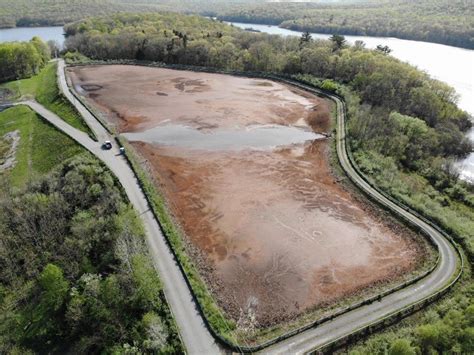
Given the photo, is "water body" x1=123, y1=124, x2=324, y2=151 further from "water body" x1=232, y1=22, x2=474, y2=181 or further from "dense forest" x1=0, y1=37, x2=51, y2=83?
"dense forest" x1=0, y1=37, x2=51, y2=83

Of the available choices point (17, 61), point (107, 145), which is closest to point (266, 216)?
point (107, 145)

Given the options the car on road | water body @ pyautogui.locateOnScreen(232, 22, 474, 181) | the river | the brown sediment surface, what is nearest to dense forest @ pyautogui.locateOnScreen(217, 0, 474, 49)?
the river

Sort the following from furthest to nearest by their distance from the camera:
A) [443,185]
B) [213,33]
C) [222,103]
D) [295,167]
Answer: [213,33] → [222,103] → [443,185] → [295,167]

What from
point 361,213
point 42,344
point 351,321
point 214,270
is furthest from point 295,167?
point 42,344

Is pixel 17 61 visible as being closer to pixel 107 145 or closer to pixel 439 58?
Answer: pixel 107 145

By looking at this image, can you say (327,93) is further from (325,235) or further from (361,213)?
(325,235)

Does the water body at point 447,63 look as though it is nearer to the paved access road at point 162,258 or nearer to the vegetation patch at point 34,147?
the paved access road at point 162,258
